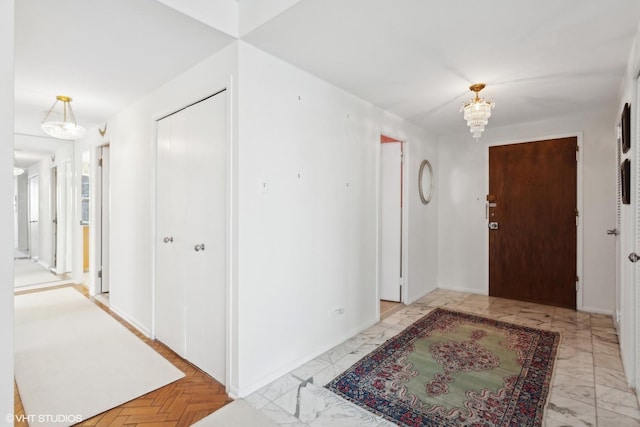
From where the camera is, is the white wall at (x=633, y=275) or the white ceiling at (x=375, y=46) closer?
the white ceiling at (x=375, y=46)

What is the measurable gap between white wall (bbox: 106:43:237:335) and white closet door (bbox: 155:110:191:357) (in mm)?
112

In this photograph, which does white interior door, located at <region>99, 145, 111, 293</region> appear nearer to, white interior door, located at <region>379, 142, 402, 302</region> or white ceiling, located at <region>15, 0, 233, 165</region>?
white ceiling, located at <region>15, 0, 233, 165</region>

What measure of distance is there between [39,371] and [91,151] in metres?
2.97

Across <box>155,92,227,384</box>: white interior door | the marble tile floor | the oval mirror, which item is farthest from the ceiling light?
the oval mirror

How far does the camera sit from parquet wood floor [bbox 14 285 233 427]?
1.82 m

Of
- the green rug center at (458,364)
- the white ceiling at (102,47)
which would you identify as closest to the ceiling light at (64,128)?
the white ceiling at (102,47)

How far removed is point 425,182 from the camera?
4449 millimetres

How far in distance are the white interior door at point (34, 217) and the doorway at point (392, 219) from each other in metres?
6.97

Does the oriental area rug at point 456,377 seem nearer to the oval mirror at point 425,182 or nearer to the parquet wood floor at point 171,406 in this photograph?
the parquet wood floor at point 171,406

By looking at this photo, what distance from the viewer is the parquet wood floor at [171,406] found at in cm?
182

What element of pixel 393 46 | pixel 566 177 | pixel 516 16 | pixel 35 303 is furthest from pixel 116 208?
pixel 566 177

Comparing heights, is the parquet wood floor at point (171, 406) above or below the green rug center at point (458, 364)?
below

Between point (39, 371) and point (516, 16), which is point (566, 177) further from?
point (39, 371)

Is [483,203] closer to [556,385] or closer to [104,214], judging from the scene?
[556,385]
